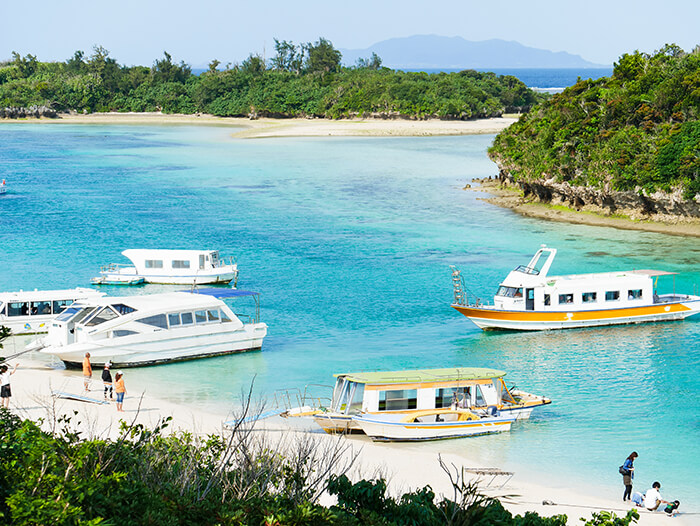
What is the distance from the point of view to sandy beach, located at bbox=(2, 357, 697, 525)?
21.9 meters

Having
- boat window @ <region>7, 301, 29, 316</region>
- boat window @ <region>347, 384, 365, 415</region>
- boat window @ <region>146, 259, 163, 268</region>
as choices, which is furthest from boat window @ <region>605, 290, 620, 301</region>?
boat window @ <region>7, 301, 29, 316</region>

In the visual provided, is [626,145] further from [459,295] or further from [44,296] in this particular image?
[44,296]

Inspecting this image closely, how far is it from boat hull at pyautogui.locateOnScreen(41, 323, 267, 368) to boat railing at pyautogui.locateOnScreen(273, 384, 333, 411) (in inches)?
228

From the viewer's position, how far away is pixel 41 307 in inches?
1544

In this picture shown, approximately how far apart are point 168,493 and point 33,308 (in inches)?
1072

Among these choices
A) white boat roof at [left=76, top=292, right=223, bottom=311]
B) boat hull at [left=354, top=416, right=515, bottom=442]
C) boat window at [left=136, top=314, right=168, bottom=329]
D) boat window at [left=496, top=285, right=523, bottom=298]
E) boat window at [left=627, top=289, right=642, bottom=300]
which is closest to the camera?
boat hull at [left=354, top=416, right=515, bottom=442]

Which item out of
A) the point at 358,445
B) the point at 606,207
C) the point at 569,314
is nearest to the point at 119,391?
the point at 358,445

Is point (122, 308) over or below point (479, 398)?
over

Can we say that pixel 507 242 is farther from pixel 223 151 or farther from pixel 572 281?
pixel 223 151

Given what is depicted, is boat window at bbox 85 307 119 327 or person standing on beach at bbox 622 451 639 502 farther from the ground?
boat window at bbox 85 307 119 327

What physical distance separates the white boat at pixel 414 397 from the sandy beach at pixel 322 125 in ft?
415

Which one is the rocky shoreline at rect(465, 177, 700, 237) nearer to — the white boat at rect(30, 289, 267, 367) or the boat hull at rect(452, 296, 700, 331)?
the boat hull at rect(452, 296, 700, 331)

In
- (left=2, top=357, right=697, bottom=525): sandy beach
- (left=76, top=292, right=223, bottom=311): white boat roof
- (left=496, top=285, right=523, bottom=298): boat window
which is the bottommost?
(left=2, top=357, right=697, bottom=525): sandy beach

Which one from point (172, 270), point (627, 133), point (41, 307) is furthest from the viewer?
point (627, 133)
